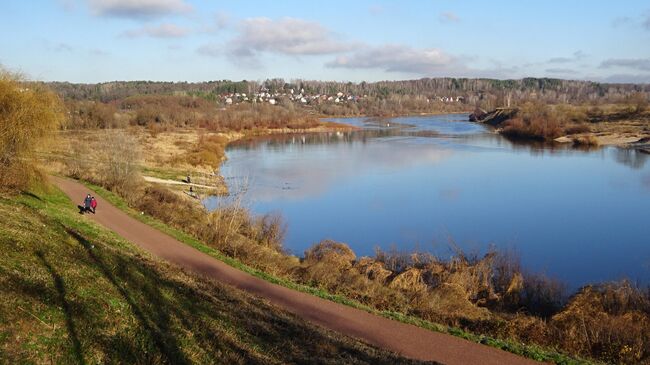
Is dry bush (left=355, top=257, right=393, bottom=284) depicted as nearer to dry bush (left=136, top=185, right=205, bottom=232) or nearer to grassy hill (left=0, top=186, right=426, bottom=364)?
grassy hill (left=0, top=186, right=426, bottom=364)

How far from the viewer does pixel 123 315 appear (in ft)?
24.6

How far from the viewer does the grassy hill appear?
6176 mm

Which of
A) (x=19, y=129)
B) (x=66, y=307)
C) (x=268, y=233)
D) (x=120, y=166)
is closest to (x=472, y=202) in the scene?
(x=268, y=233)

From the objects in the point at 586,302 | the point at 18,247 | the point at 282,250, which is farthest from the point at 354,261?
the point at 18,247

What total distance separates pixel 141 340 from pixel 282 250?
13.1m

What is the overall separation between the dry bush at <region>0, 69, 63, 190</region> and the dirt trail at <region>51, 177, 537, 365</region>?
3441 millimetres

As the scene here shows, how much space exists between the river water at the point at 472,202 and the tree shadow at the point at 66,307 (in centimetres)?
1116

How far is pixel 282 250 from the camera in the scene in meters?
19.9

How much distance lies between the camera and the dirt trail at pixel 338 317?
393 inches

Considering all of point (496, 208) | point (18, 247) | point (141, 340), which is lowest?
point (496, 208)

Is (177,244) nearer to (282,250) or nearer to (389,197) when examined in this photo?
(282,250)

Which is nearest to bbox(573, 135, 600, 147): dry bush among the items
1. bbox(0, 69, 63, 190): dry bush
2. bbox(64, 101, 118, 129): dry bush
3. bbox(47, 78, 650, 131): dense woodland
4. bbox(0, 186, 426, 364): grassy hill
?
bbox(47, 78, 650, 131): dense woodland

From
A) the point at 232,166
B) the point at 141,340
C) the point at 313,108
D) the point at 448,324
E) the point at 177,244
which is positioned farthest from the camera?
the point at 313,108

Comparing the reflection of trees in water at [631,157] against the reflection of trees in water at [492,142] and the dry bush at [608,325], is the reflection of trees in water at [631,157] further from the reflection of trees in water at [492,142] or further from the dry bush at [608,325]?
the dry bush at [608,325]
